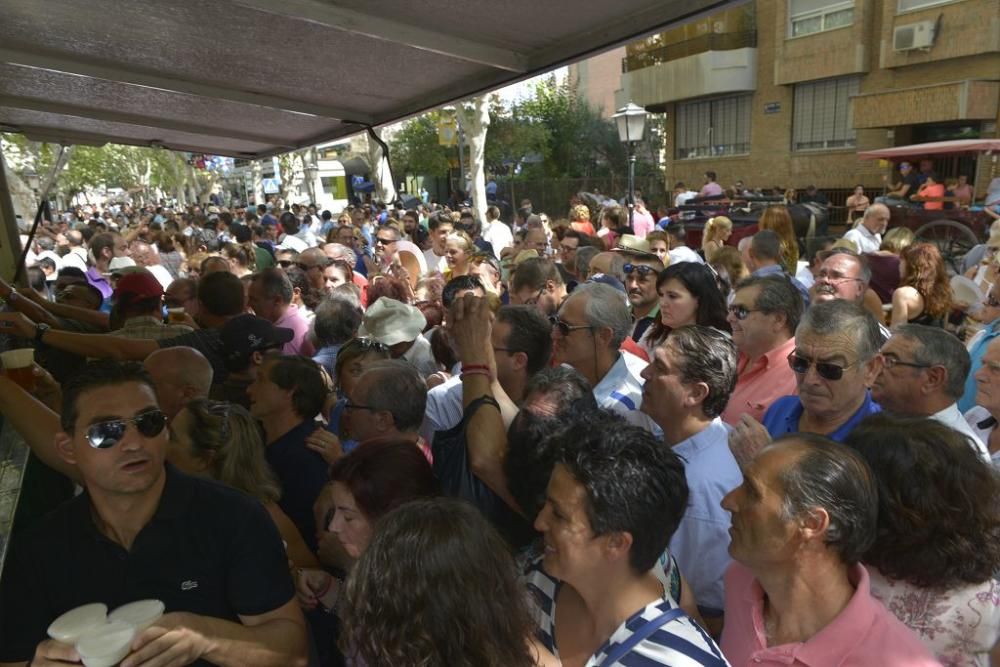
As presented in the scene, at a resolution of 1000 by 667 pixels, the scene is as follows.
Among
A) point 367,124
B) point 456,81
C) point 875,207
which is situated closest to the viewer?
Result: point 456,81

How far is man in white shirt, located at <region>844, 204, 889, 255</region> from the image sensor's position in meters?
7.80

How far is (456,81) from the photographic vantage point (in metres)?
4.09

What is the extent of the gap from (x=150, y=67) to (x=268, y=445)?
99.5 inches

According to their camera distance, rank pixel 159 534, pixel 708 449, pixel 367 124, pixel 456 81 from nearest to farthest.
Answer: pixel 159 534 → pixel 708 449 → pixel 456 81 → pixel 367 124

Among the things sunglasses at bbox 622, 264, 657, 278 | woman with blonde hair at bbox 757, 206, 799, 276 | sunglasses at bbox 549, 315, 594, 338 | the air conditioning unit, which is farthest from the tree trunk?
sunglasses at bbox 549, 315, 594, 338

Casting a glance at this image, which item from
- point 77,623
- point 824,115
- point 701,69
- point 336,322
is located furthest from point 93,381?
point 701,69

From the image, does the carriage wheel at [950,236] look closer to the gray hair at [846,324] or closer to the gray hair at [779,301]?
the gray hair at [779,301]

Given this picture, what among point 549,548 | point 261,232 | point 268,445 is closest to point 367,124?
point 268,445

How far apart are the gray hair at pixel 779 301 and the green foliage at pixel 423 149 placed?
31.0m

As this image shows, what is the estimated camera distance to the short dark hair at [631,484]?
175 cm

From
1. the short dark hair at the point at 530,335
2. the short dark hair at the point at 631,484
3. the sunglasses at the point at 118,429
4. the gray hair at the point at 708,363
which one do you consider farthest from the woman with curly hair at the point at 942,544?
the sunglasses at the point at 118,429

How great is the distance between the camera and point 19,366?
298 centimetres

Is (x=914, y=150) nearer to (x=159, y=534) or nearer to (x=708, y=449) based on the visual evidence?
(x=708, y=449)

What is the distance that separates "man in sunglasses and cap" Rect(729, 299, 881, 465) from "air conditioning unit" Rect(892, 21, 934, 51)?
71.7 feet
